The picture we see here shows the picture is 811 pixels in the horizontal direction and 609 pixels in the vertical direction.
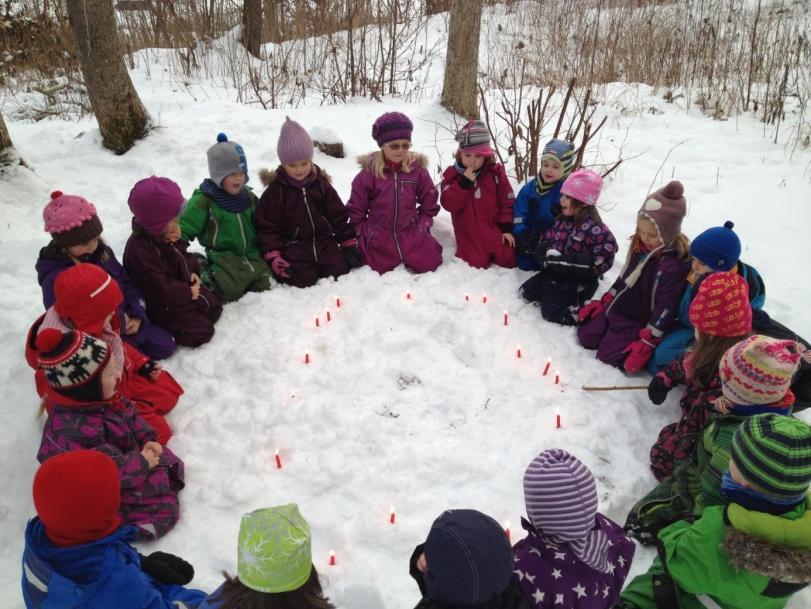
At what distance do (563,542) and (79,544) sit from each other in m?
1.84

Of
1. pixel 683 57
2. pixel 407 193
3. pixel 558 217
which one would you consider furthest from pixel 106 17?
pixel 683 57

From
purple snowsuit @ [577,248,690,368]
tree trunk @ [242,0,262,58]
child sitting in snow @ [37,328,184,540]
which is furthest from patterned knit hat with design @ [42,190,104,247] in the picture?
tree trunk @ [242,0,262,58]

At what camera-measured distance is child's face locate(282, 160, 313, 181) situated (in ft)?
14.9

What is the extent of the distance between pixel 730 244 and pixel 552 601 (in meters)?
2.42

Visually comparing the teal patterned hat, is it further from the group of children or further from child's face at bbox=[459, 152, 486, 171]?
child's face at bbox=[459, 152, 486, 171]

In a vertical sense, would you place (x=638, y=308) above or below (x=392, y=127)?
below

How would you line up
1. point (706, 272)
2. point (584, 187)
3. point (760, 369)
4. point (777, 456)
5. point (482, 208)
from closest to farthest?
point (777, 456)
point (760, 369)
point (706, 272)
point (584, 187)
point (482, 208)

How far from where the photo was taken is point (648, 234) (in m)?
3.91

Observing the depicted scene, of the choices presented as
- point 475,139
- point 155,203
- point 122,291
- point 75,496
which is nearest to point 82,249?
point 122,291

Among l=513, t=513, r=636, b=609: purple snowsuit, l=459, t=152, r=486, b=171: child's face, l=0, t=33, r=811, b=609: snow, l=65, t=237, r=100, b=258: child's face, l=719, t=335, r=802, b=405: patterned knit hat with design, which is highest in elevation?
l=459, t=152, r=486, b=171: child's face

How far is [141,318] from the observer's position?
3824 millimetres

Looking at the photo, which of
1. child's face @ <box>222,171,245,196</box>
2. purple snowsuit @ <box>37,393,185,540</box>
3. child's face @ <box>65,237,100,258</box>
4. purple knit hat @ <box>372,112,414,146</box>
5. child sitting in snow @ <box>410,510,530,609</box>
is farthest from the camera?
purple knit hat @ <box>372,112,414,146</box>

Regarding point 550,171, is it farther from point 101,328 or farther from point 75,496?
point 75,496

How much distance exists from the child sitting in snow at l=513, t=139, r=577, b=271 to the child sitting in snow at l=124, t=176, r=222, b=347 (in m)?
2.58
